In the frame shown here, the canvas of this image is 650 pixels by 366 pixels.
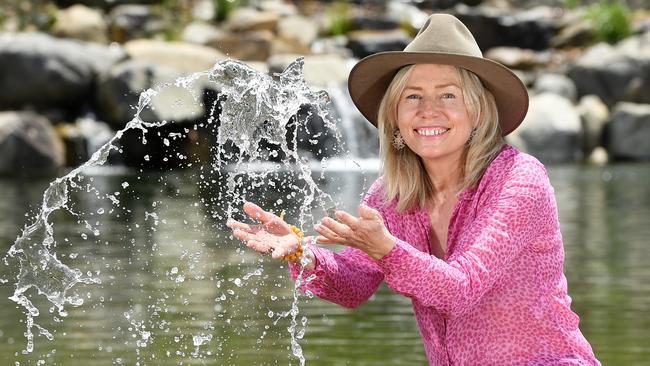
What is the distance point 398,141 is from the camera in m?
3.58

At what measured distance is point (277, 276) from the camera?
351 inches

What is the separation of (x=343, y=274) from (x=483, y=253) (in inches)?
22.4

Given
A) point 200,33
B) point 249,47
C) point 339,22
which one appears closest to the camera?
point 249,47

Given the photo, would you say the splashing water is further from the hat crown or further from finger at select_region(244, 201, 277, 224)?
the hat crown

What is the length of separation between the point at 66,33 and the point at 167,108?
17.8 feet

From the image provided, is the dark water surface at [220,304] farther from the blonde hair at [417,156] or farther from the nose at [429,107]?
the nose at [429,107]

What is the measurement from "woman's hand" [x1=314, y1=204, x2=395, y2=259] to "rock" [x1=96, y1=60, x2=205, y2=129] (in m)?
18.6

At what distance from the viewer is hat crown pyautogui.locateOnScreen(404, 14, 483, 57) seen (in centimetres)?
340

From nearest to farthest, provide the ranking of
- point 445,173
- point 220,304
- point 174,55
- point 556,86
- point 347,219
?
point 347,219, point 445,173, point 220,304, point 174,55, point 556,86

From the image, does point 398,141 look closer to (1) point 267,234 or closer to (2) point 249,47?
(1) point 267,234

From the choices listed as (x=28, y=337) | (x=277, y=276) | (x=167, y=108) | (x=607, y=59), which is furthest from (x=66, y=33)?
(x=28, y=337)

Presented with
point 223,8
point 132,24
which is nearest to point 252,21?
point 223,8

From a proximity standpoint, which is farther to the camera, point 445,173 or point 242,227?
point 445,173

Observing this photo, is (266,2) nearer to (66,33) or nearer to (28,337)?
(66,33)
